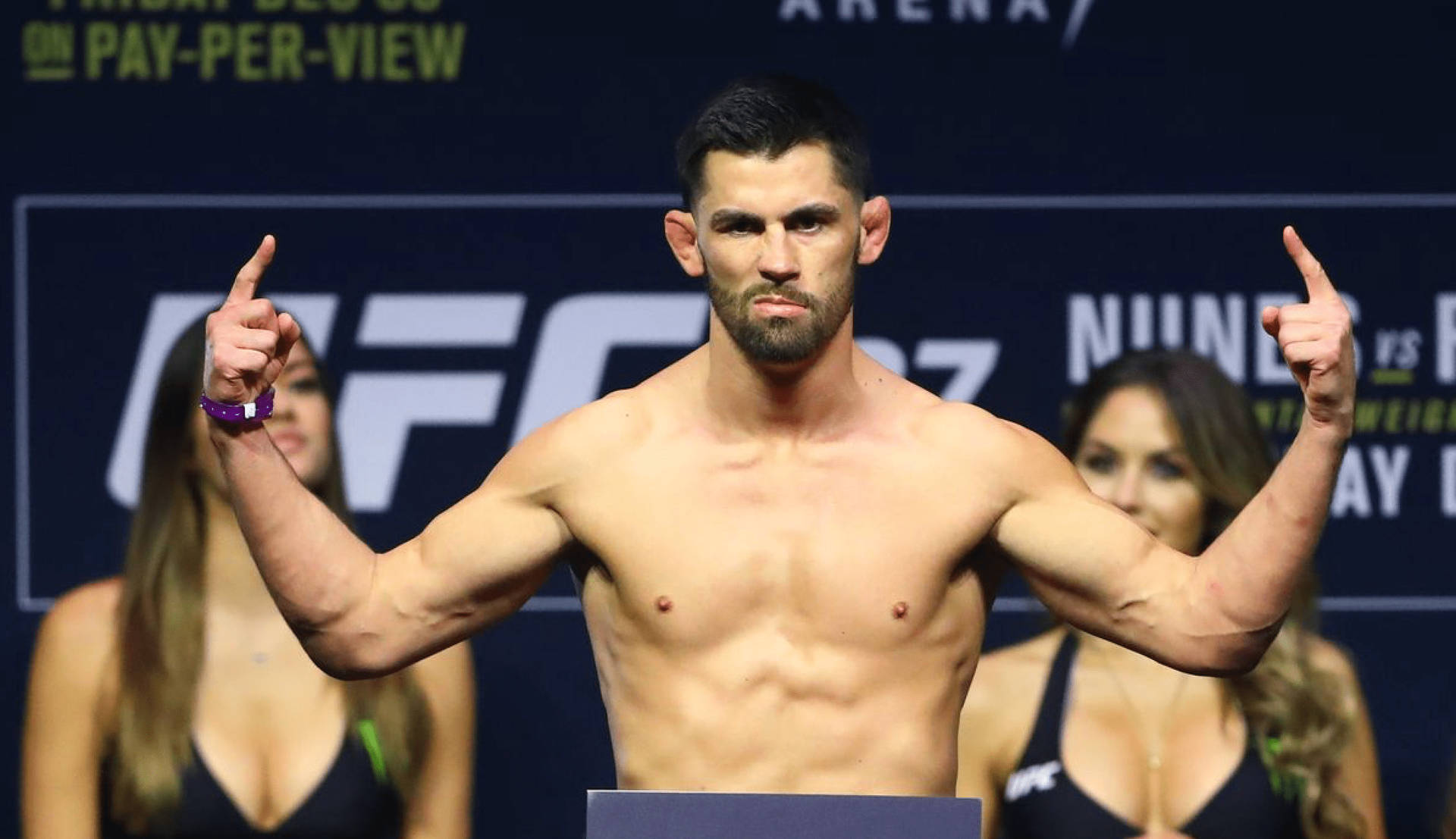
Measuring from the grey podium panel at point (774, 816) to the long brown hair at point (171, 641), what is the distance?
1.21 m

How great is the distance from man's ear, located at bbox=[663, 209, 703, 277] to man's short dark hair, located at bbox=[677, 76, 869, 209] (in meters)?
0.02

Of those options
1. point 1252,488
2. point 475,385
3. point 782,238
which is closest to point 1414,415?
point 1252,488

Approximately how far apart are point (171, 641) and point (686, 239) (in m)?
1.26

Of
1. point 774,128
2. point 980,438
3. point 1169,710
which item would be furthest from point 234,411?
point 1169,710

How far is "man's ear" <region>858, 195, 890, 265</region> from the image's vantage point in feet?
8.91

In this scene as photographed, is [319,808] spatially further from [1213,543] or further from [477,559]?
[1213,543]

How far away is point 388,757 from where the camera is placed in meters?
3.56

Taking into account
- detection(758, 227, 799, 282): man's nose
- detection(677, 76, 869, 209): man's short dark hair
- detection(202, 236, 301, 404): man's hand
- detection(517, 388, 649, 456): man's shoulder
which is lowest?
detection(517, 388, 649, 456): man's shoulder

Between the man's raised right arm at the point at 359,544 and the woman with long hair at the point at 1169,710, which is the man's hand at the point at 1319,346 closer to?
the man's raised right arm at the point at 359,544

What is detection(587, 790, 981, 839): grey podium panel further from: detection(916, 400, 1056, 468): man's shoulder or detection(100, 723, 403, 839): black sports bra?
detection(100, 723, 403, 839): black sports bra

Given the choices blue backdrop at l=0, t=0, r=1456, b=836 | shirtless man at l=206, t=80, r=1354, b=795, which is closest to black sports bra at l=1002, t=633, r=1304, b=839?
blue backdrop at l=0, t=0, r=1456, b=836

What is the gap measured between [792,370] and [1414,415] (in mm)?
1657

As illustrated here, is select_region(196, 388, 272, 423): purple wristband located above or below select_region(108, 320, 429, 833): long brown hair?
above

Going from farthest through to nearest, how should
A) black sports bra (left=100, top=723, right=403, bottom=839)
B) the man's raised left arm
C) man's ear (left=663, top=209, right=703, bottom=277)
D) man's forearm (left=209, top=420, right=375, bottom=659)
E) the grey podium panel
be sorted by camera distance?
black sports bra (left=100, top=723, right=403, bottom=839) → man's ear (left=663, top=209, right=703, bottom=277) → man's forearm (left=209, top=420, right=375, bottom=659) → the man's raised left arm → the grey podium panel
